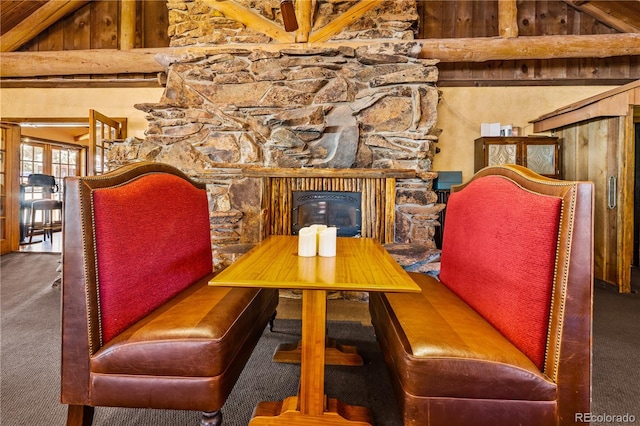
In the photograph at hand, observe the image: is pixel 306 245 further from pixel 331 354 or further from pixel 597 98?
pixel 597 98

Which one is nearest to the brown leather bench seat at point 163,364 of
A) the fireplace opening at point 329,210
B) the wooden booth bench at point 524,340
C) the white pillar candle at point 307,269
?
the white pillar candle at point 307,269

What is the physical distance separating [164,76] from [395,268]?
330 centimetres

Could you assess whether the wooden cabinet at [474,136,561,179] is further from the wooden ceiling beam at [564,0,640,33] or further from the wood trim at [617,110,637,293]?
the wooden ceiling beam at [564,0,640,33]

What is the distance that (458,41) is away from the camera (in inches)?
127

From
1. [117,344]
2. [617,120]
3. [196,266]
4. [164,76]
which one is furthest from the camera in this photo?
[164,76]

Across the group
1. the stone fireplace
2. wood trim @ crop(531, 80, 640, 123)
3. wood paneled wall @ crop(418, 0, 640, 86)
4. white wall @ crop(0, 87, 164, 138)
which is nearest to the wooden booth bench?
the stone fireplace

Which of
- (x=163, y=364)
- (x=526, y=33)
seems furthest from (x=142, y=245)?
(x=526, y=33)

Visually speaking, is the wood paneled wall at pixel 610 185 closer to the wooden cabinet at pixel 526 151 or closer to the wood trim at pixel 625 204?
the wood trim at pixel 625 204

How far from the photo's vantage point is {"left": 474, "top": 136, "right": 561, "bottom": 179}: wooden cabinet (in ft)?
11.7

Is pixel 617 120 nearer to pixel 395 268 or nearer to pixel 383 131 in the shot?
pixel 383 131

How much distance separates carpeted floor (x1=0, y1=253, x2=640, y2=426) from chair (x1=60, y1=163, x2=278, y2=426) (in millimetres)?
339

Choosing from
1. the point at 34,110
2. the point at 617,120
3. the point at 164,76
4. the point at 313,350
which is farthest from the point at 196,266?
the point at 34,110

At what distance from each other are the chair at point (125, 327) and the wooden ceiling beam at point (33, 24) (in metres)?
4.37

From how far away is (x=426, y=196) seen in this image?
2.83 meters
